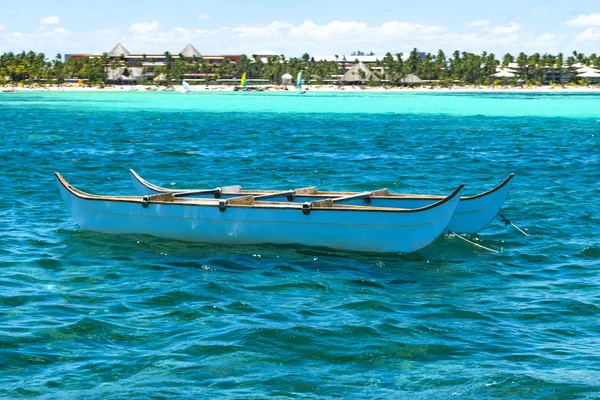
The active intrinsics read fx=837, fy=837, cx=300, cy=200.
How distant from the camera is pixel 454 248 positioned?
18.5 metres

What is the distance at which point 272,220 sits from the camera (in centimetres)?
1734

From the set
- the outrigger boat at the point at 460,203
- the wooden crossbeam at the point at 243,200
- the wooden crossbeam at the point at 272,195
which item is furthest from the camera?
the wooden crossbeam at the point at 272,195

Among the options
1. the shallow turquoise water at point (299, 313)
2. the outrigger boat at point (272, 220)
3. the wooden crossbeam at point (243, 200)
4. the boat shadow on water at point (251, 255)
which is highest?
the wooden crossbeam at point (243, 200)

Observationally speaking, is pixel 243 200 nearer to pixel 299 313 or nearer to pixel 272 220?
pixel 272 220

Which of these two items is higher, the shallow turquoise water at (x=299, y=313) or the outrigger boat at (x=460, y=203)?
the outrigger boat at (x=460, y=203)

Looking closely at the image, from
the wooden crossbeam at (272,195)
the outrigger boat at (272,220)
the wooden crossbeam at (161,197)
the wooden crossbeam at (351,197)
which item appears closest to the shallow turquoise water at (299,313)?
the outrigger boat at (272,220)

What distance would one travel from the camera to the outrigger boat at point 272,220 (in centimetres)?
1653

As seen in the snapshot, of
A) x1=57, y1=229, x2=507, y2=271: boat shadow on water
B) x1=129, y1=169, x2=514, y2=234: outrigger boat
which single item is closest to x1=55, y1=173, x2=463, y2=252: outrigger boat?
x1=57, y1=229, x2=507, y2=271: boat shadow on water

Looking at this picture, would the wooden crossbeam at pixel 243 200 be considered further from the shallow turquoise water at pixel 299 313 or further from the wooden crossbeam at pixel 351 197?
the wooden crossbeam at pixel 351 197

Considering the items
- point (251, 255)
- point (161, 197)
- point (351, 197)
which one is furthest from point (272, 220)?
point (161, 197)

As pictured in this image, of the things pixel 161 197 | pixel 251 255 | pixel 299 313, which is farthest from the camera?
pixel 161 197

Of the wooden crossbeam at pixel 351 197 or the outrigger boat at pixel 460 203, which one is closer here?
the wooden crossbeam at pixel 351 197

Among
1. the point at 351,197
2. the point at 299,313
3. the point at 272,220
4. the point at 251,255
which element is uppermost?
the point at 351,197

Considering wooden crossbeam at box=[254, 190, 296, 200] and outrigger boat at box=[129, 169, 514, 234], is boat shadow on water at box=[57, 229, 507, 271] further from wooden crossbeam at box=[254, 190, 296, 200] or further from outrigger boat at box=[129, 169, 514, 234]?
wooden crossbeam at box=[254, 190, 296, 200]
